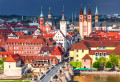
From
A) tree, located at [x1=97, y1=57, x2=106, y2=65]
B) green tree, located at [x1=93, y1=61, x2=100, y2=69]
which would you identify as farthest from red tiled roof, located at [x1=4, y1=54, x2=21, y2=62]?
tree, located at [x1=97, y1=57, x2=106, y2=65]

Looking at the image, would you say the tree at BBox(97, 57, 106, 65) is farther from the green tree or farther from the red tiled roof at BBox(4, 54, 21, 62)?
the red tiled roof at BBox(4, 54, 21, 62)

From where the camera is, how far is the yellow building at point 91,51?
57.2 m

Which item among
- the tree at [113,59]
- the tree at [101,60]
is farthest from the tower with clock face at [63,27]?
the tree at [113,59]

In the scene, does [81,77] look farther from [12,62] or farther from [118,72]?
[12,62]

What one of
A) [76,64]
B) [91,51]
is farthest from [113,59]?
[76,64]

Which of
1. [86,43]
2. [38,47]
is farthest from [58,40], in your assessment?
[86,43]

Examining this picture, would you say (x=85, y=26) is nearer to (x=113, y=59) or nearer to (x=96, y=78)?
(x=113, y=59)

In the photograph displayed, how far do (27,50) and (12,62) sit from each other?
18.9m

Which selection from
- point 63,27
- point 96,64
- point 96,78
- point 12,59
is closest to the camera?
point 96,78

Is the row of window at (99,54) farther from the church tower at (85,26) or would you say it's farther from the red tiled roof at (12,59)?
the church tower at (85,26)

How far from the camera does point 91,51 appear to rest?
58406mm

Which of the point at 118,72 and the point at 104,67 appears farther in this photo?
the point at 104,67

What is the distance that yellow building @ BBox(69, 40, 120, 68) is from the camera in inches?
2253

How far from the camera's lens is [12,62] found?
53.4m
